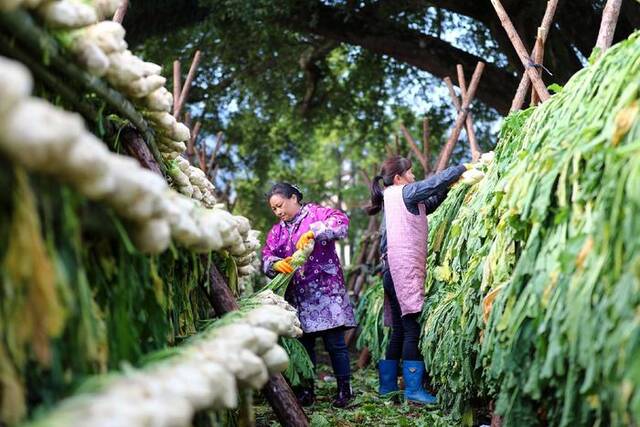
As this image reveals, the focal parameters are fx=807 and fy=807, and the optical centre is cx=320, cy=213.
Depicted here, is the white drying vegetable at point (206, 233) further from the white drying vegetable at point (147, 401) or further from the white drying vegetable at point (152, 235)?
the white drying vegetable at point (147, 401)

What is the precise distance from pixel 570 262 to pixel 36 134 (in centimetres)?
142

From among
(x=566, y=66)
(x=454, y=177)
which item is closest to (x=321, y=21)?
(x=566, y=66)

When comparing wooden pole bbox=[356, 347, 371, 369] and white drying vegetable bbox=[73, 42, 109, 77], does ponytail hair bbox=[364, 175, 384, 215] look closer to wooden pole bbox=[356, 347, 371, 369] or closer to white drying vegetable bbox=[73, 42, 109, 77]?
wooden pole bbox=[356, 347, 371, 369]

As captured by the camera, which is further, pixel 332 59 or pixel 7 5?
pixel 332 59

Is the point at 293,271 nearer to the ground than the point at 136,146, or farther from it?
nearer to the ground

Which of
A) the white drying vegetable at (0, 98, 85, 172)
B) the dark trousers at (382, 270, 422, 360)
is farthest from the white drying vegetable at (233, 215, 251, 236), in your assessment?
the white drying vegetable at (0, 98, 85, 172)

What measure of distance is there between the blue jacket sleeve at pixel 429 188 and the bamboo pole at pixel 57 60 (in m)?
2.11

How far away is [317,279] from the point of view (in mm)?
4562

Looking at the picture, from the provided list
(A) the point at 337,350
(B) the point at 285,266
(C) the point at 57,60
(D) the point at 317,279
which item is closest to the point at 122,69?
(C) the point at 57,60

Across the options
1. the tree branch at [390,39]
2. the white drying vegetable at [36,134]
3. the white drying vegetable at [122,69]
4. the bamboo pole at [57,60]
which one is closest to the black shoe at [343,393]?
the bamboo pole at [57,60]

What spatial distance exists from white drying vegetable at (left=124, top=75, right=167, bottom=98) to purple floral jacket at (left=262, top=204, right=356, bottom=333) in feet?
7.12

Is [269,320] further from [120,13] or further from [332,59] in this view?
[332,59]

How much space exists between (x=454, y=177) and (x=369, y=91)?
6808mm

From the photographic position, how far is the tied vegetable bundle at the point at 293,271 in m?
4.22
